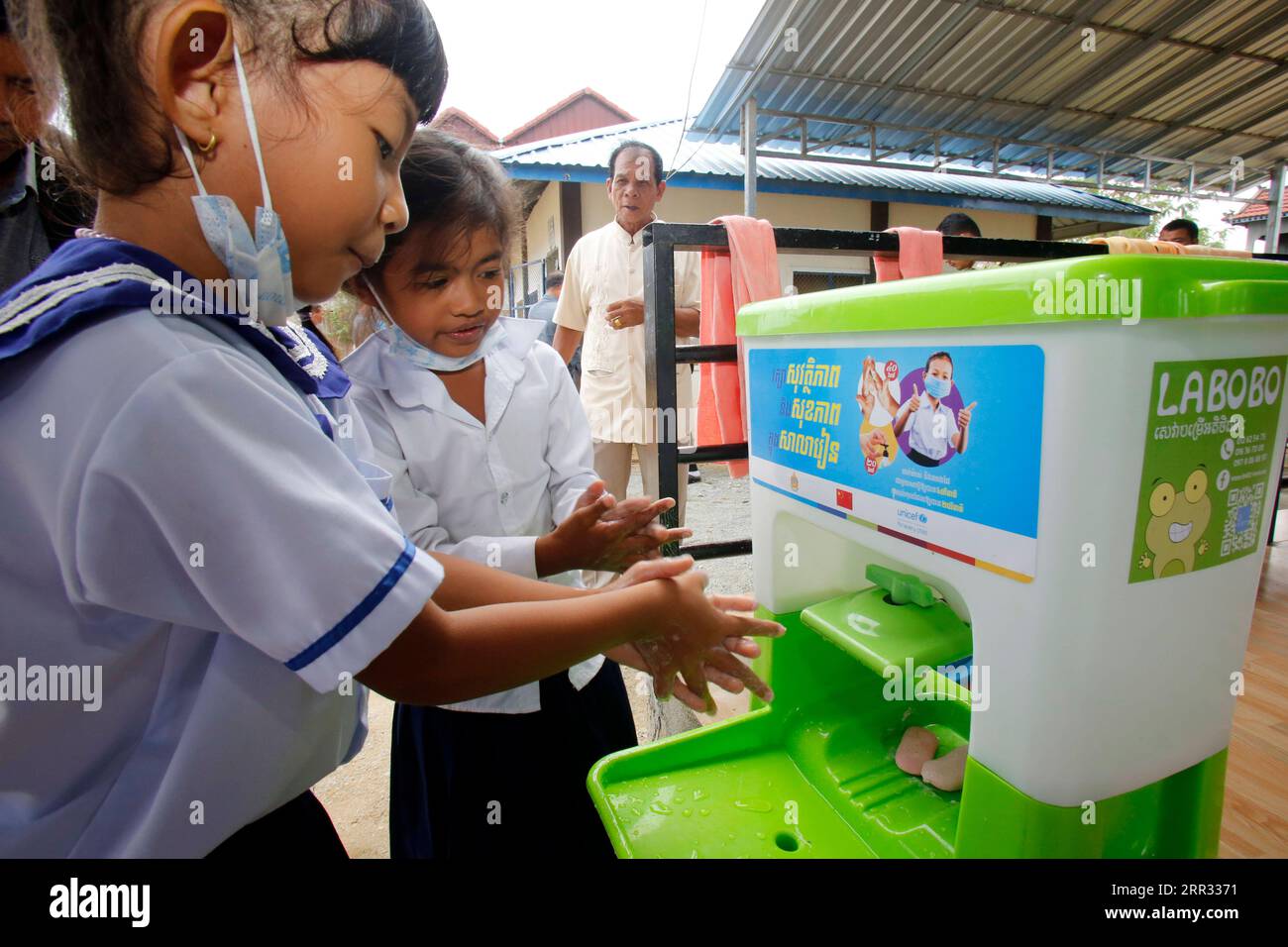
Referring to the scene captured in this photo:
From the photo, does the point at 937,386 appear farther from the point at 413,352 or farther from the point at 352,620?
the point at 413,352

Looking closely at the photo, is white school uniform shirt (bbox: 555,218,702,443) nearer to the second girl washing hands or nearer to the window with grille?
the window with grille

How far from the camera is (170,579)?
0.49m

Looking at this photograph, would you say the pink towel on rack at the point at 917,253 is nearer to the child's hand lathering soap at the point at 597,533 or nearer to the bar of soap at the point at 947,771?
the child's hand lathering soap at the point at 597,533

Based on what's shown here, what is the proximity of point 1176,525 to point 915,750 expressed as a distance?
472mm

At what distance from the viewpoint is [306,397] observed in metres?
0.62

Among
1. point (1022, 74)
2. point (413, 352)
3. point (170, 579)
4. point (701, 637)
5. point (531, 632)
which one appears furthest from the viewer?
point (1022, 74)

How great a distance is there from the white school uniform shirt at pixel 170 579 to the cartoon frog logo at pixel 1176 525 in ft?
1.93

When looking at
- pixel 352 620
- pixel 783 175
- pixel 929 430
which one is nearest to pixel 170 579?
pixel 352 620

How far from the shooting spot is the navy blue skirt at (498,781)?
1.00 metres

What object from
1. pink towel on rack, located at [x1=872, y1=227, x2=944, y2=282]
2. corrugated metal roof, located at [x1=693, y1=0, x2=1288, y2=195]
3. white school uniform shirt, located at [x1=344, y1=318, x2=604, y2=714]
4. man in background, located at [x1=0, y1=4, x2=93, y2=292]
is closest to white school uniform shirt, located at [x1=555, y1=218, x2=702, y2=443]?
pink towel on rack, located at [x1=872, y1=227, x2=944, y2=282]

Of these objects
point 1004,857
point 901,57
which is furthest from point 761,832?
point 901,57

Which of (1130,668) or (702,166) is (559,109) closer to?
(702,166)

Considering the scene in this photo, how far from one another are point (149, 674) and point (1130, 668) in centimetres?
82

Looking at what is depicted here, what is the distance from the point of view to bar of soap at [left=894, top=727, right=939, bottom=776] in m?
0.89
